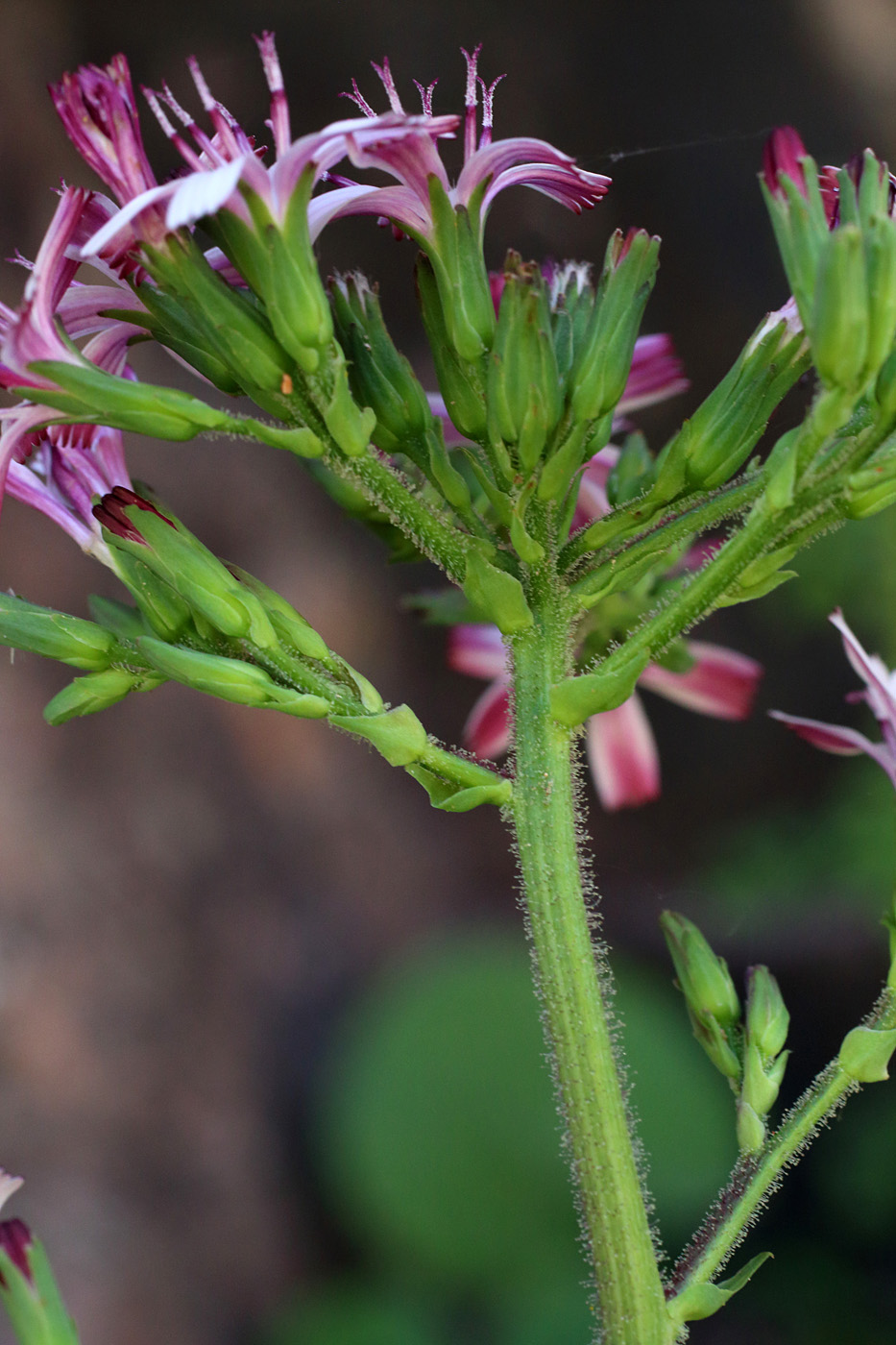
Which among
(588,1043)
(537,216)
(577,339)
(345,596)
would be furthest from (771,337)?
(345,596)

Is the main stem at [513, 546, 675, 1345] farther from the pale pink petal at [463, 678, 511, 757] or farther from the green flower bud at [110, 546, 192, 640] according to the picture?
the pale pink petal at [463, 678, 511, 757]

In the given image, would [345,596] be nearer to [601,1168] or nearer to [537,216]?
[537,216]

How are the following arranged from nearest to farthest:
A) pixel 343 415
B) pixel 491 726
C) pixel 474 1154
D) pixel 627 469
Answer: pixel 343 415, pixel 627 469, pixel 491 726, pixel 474 1154

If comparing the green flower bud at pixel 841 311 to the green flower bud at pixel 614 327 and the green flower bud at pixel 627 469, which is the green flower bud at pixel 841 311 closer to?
the green flower bud at pixel 614 327

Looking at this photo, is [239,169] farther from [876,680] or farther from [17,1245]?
[17,1245]

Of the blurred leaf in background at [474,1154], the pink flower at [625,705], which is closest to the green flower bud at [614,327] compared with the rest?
the pink flower at [625,705]

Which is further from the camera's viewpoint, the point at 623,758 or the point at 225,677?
the point at 623,758

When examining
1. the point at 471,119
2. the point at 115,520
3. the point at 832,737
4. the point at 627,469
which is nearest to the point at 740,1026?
the point at 832,737
